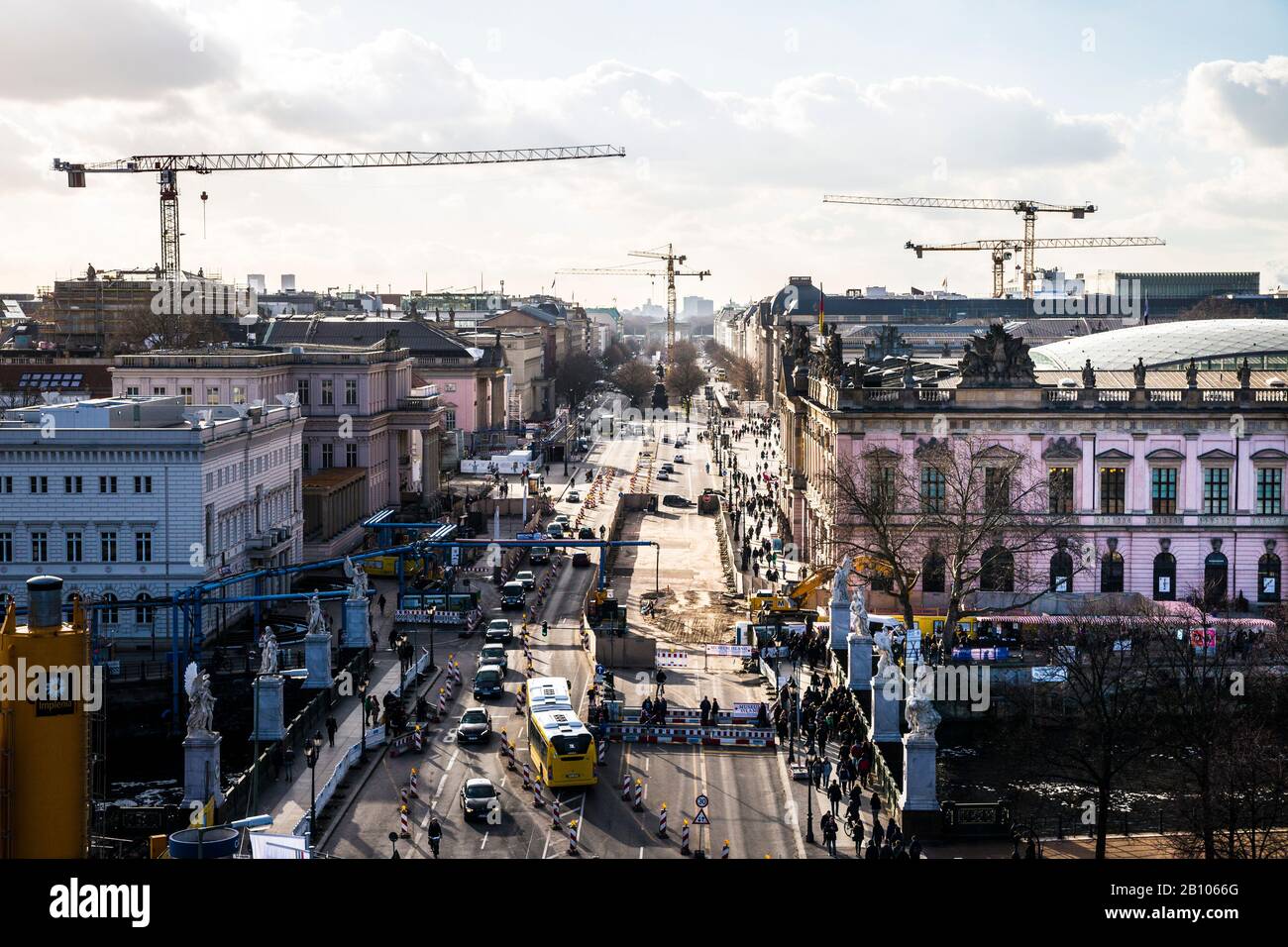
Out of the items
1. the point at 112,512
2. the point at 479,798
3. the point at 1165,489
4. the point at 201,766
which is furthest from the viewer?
the point at 1165,489

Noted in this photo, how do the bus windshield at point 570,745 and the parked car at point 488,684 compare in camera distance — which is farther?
the parked car at point 488,684

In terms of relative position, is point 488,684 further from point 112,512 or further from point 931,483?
point 931,483

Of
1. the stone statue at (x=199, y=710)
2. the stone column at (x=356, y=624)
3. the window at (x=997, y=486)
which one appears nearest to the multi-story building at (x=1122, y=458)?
the window at (x=997, y=486)

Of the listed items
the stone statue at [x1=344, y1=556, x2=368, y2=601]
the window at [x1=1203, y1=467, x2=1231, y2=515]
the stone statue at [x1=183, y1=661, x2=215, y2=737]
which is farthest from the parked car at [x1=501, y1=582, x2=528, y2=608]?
the stone statue at [x1=183, y1=661, x2=215, y2=737]

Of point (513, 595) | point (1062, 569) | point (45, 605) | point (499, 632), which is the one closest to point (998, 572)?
point (1062, 569)

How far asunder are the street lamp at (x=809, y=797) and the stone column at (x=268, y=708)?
537 inches

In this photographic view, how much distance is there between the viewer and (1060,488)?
2557 inches

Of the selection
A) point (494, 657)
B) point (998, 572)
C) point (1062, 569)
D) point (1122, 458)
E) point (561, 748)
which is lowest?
point (494, 657)

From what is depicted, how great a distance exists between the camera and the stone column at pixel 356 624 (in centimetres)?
5775

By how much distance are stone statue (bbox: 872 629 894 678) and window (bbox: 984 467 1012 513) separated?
8.27 metres

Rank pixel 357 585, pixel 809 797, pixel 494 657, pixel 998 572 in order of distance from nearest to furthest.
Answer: pixel 809 797 < pixel 494 657 < pixel 357 585 < pixel 998 572

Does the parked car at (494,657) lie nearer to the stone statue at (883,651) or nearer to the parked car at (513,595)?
the parked car at (513,595)

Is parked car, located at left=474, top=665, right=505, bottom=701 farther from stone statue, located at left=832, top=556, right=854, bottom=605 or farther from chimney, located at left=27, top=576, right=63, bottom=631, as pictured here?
chimney, located at left=27, top=576, right=63, bottom=631

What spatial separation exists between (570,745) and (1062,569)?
3007 cm
